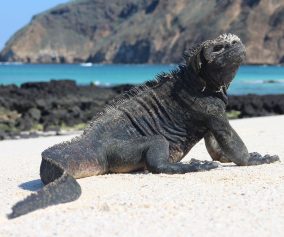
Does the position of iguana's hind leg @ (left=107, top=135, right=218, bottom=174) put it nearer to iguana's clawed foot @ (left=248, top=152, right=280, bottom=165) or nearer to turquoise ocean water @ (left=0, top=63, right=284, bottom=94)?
iguana's clawed foot @ (left=248, top=152, right=280, bottom=165)

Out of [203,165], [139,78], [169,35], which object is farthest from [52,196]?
[169,35]

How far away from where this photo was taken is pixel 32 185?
23.3 ft

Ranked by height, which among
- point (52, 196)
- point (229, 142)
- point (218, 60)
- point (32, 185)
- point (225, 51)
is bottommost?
point (32, 185)

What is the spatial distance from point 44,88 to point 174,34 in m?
116

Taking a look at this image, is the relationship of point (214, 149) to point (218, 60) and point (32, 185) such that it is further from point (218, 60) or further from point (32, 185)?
point (32, 185)

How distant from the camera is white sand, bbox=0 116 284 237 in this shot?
499cm

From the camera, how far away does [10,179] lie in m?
7.80

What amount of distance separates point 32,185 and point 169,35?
147105 millimetres

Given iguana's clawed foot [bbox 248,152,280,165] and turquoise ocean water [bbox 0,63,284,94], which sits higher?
iguana's clawed foot [bbox 248,152,280,165]

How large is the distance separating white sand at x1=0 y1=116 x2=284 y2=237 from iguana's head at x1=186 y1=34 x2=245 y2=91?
3.11 feet

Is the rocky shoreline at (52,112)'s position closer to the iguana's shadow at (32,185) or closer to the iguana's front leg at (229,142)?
the iguana's shadow at (32,185)

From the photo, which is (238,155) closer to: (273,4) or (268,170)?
(268,170)

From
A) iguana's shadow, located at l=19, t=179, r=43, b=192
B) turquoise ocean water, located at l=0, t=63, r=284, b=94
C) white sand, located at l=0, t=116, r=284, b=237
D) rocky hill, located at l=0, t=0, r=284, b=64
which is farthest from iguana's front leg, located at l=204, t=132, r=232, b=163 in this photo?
rocky hill, located at l=0, t=0, r=284, b=64

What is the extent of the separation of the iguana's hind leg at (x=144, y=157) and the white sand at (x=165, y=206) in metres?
0.14
